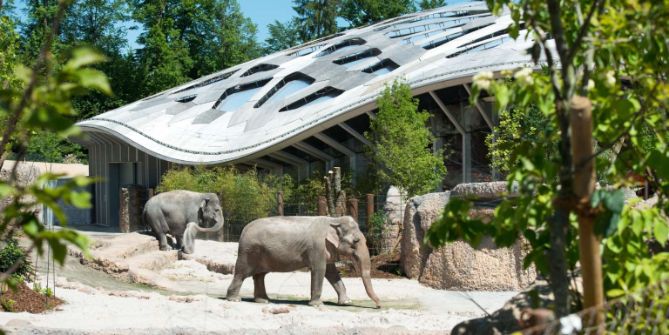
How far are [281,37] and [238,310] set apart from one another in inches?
2083

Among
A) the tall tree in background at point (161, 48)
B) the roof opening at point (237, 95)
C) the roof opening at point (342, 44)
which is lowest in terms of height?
the roof opening at point (237, 95)

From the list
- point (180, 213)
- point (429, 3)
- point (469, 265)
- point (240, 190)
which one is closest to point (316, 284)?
point (469, 265)

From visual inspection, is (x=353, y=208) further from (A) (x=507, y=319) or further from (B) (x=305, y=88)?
(B) (x=305, y=88)

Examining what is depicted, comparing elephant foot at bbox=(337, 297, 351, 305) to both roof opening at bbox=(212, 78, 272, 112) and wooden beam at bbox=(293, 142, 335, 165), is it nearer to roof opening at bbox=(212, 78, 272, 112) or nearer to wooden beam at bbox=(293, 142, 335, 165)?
wooden beam at bbox=(293, 142, 335, 165)

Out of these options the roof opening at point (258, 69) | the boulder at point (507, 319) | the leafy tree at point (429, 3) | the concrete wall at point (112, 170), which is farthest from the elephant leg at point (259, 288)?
the leafy tree at point (429, 3)

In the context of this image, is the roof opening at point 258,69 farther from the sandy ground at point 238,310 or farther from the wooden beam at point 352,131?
the sandy ground at point 238,310

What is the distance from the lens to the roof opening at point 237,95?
34.0 m

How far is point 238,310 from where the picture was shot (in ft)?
37.5

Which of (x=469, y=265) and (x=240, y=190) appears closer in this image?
(x=469, y=265)

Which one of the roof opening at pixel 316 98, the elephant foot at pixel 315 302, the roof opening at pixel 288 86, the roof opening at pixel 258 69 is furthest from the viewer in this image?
the roof opening at pixel 258 69

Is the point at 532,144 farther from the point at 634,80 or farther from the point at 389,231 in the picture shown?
the point at 389,231

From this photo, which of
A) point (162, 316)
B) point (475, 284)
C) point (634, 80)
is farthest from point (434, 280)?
point (634, 80)

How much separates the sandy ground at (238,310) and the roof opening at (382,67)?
1588 centimetres

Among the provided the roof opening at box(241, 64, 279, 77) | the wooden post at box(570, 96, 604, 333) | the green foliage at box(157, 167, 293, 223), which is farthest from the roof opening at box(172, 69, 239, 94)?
the wooden post at box(570, 96, 604, 333)
